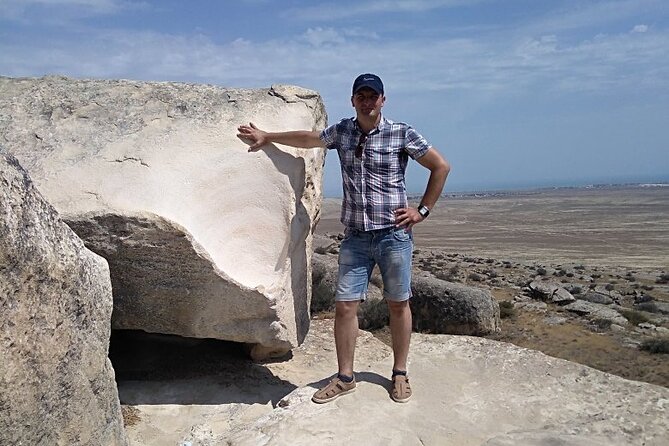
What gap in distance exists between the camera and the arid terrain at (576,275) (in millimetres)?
8109

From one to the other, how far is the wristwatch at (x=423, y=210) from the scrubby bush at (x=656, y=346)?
17.0ft

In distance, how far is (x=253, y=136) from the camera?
4789 millimetres

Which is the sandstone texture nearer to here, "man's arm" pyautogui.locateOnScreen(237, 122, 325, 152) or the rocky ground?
"man's arm" pyautogui.locateOnScreen(237, 122, 325, 152)

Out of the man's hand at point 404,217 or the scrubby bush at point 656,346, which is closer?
the man's hand at point 404,217

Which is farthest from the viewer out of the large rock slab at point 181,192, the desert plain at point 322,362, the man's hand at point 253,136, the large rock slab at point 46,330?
the man's hand at point 253,136

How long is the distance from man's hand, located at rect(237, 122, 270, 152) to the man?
2.25ft

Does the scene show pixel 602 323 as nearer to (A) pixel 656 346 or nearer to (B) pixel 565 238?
Result: (A) pixel 656 346

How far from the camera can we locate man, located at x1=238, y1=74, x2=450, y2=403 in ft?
13.3

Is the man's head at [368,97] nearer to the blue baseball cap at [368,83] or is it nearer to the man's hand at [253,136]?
the blue baseball cap at [368,83]

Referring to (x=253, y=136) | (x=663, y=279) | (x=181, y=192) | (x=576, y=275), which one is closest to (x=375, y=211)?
(x=253, y=136)

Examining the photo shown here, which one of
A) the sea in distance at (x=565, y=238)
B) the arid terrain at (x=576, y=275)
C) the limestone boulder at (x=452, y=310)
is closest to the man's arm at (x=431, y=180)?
the arid terrain at (x=576, y=275)

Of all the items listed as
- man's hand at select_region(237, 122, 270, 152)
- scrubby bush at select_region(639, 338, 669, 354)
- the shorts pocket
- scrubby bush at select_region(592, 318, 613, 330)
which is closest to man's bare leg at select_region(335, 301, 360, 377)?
the shorts pocket

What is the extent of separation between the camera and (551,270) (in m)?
18.5

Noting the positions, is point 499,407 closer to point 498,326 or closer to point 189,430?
point 189,430
